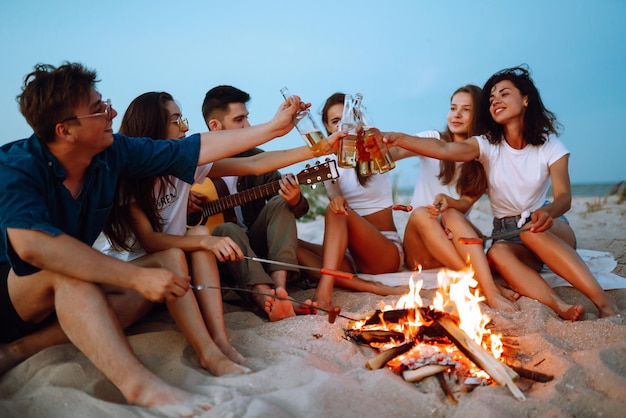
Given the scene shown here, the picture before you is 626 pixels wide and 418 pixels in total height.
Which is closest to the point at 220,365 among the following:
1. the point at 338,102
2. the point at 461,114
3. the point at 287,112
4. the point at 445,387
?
the point at 445,387

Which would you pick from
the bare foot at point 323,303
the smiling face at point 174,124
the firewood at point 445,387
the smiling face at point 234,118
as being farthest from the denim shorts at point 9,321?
the smiling face at point 234,118

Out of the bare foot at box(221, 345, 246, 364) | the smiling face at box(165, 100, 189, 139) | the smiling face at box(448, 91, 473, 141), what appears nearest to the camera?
the bare foot at box(221, 345, 246, 364)

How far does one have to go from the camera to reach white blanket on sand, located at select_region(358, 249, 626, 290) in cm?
402

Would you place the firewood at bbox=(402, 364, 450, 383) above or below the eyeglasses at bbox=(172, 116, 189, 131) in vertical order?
below

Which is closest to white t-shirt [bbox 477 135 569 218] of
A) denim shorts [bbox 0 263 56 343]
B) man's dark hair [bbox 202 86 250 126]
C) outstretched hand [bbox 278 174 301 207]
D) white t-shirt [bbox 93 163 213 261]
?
outstretched hand [bbox 278 174 301 207]

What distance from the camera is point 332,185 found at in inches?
174

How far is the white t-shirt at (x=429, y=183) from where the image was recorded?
4633 mm

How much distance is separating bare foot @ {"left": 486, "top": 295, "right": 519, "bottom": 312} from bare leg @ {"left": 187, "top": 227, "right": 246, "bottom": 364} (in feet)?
5.72

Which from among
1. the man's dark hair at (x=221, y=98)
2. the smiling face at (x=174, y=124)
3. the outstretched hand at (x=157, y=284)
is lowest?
the outstretched hand at (x=157, y=284)

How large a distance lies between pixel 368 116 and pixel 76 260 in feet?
6.02

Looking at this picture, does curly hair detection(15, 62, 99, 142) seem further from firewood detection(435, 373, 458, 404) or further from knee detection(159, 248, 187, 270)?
firewood detection(435, 373, 458, 404)

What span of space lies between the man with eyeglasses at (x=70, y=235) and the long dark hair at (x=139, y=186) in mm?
206

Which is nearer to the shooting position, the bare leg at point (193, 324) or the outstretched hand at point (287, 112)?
the bare leg at point (193, 324)

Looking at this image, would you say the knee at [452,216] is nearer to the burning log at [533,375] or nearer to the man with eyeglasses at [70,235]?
the burning log at [533,375]
